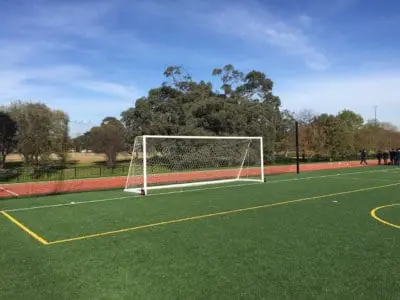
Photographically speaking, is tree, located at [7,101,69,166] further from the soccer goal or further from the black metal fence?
the soccer goal

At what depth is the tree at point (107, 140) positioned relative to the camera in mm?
31656

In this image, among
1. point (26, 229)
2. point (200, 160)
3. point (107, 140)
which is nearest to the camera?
point (26, 229)

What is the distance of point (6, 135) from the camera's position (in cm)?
2995

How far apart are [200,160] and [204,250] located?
16.1 m

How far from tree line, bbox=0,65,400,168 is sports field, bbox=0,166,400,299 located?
15.6 metres

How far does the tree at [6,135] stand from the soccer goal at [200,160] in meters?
12.4

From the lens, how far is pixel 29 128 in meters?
26.6

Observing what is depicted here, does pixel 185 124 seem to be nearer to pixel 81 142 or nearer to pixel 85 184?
pixel 81 142

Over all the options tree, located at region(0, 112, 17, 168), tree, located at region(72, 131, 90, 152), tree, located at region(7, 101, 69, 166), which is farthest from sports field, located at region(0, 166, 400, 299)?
tree, located at region(0, 112, 17, 168)

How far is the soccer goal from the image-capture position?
20453 millimetres

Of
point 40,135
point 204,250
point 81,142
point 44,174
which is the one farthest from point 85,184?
point 204,250

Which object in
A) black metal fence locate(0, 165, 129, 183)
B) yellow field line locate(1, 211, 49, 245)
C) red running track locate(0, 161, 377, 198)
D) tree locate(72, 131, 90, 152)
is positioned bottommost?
yellow field line locate(1, 211, 49, 245)

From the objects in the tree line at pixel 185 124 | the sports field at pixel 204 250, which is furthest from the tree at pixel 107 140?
the sports field at pixel 204 250

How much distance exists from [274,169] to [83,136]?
1413 centimetres
